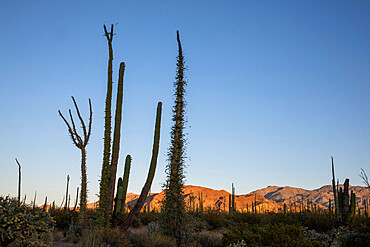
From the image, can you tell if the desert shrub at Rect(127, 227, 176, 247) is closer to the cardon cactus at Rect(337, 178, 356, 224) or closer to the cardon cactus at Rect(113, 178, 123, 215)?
the cardon cactus at Rect(113, 178, 123, 215)

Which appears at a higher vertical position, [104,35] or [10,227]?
[104,35]

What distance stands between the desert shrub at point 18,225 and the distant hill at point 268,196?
50.3 meters

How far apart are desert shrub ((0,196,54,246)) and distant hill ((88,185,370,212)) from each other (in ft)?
165

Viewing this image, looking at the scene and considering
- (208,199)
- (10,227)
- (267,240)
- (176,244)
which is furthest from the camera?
(208,199)

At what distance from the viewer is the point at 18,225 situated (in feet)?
23.0

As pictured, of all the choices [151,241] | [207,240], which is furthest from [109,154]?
[207,240]

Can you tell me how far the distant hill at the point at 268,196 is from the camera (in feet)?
232

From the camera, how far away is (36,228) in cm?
730

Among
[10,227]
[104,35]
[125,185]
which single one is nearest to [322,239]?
[125,185]

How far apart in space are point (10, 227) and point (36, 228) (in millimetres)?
548

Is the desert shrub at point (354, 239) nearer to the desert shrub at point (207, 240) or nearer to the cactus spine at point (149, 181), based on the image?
the desert shrub at point (207, 240)

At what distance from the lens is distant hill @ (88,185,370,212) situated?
7081cm

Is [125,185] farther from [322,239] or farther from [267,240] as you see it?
[322,239]

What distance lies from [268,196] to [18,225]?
126 m
